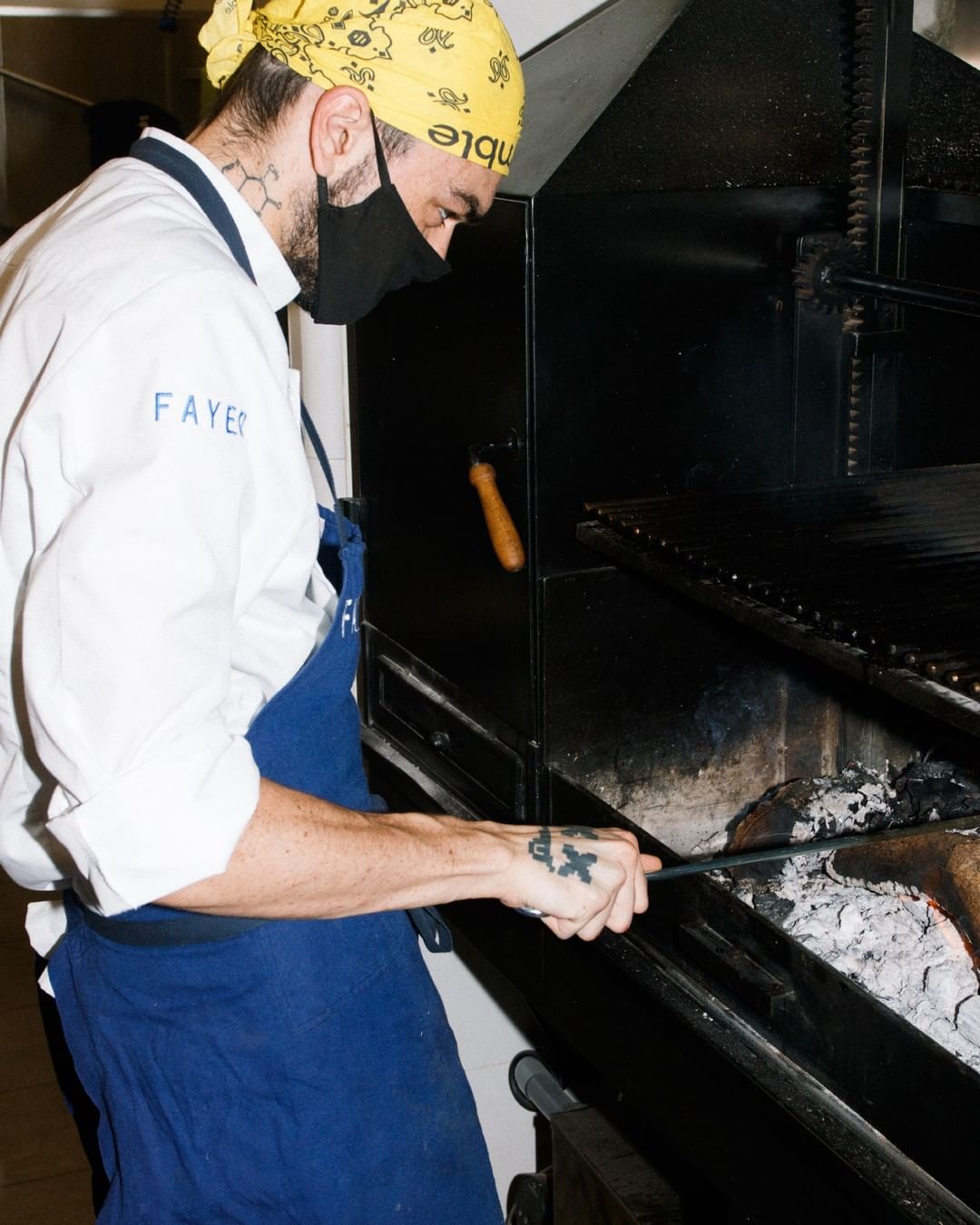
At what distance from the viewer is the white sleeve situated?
865 millimetres

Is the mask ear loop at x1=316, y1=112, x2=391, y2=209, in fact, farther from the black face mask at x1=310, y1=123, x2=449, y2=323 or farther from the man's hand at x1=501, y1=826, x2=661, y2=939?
the man's hand at x1=501, y1=826, x2=661, y2=939

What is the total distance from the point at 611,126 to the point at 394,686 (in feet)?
2.63

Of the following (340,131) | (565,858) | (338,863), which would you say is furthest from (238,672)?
(340,131)

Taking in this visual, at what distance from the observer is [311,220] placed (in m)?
1.11

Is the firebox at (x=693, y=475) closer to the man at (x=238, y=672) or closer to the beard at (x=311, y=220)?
the man at (x=238, y=672)

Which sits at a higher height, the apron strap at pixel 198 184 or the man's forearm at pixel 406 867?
the apron strap at pixel 198 184

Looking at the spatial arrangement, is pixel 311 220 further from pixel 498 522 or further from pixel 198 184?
pixel 498 522

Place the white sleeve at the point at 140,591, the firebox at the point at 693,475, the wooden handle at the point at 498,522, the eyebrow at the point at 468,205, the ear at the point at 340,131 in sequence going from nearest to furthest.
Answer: the white sleeve at the point at 140,591 < the ear at the point at 340,131 < the eyebrow at the point at 468,205 < the firebox at the point at 693,475 < the wooden handle at the point at 498,522

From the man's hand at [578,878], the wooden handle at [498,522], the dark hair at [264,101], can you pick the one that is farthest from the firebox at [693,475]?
the dark hair at [264,101]

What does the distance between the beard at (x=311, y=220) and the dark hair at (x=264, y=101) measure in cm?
3

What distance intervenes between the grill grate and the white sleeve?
0.53m

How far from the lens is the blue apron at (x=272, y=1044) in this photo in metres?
1.19

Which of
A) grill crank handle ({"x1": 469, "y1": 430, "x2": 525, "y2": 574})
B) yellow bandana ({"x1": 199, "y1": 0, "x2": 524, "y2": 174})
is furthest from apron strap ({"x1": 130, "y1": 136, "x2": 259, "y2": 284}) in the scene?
grill crank handle ({"x1": 469, "y1": 430, "x2": 525, "y2": 574})

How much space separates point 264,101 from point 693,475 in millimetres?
703
